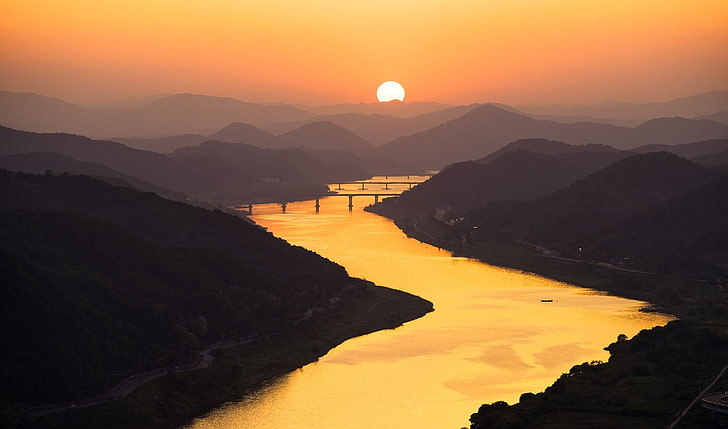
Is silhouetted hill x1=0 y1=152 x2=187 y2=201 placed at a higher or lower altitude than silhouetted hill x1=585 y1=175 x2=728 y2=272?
higher

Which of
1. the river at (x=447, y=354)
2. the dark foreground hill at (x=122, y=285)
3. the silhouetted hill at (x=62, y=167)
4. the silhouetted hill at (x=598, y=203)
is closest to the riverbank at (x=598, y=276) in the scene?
the river at (x=447, y=354)

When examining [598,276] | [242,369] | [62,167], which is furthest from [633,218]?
[62,167]

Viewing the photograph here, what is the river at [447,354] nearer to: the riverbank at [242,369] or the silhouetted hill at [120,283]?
the riverbank at [242,369]

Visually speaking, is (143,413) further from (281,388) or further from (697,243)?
(697,243)

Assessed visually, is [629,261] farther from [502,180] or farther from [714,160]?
[714,160]

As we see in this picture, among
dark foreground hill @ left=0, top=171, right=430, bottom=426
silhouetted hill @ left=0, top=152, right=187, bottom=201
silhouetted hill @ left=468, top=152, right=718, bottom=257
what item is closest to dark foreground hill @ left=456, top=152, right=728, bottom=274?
silhouetted hill @ left=468, top=152, right=718, bottom=257

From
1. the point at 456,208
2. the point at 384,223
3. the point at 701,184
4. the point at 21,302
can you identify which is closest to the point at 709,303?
the point at 21,302

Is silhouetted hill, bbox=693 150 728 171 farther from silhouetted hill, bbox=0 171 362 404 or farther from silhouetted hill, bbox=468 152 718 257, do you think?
silhouetted hill, bbox=0 171 362 404
